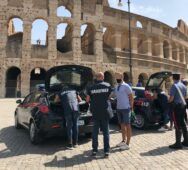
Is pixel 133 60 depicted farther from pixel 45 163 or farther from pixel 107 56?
pixel 45 163

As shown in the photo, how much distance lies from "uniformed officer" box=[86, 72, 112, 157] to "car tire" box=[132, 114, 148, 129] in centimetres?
393

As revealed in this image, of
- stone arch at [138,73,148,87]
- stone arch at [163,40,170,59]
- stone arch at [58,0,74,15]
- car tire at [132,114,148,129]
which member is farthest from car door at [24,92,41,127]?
stone arch at [163,40,170,59]

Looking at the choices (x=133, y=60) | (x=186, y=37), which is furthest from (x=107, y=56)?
(x=186, y=37)

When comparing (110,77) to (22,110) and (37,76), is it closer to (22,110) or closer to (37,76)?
(37,76)

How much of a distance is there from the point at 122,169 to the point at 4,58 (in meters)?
25.3

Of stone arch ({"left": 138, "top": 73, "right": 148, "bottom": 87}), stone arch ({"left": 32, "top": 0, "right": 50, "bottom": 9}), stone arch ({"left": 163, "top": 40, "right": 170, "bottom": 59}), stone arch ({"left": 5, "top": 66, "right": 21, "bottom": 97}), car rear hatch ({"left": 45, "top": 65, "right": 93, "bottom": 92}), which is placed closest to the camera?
car rear hatch ({"left": 45, "top": 65, "right": 93, "bottom": 92})

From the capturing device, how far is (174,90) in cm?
743

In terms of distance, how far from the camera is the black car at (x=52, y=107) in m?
7.55

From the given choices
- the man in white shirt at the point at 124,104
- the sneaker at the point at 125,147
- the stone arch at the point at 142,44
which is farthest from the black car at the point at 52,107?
the stone arch at the point at 142,44

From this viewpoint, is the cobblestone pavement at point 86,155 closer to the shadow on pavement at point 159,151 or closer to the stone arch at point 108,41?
the shadow on pavement at point 159,151

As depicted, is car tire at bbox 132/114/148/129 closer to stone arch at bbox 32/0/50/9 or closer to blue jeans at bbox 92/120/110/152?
blue jeans at bbox 92/120/110/152

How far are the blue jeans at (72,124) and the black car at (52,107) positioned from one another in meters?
0.34

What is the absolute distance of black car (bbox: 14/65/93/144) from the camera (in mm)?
7547

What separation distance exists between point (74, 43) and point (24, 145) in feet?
79.1
